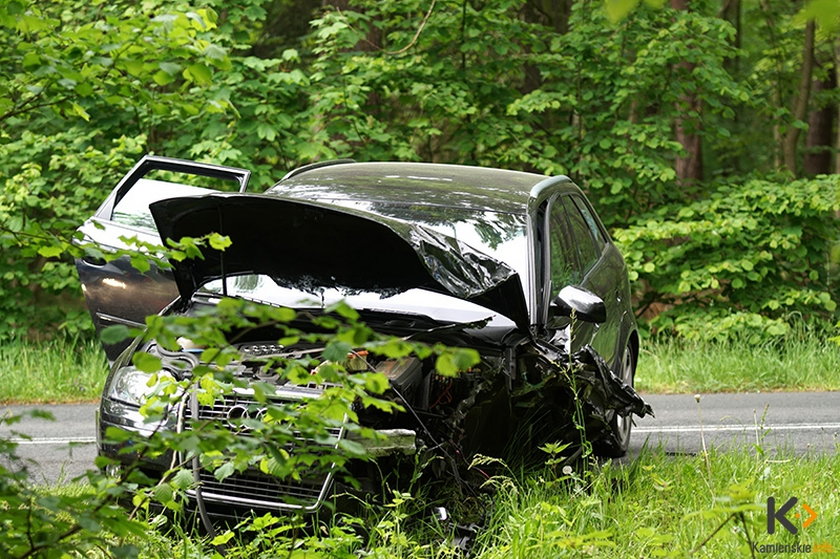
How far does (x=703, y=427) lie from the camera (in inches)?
305

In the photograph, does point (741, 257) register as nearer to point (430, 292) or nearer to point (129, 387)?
point (430, 292)

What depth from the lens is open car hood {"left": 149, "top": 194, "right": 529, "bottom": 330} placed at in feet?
15.4

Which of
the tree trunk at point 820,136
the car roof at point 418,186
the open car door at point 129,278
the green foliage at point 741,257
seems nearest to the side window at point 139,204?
the open car door at point 129,278

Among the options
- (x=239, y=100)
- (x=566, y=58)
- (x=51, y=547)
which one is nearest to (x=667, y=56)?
(x=566, y=58)

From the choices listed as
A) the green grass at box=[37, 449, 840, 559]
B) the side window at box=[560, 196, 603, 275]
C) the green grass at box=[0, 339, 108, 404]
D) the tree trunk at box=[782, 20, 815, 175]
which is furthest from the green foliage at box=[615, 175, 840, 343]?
the green grass at box=[37, 449, 840, 559]

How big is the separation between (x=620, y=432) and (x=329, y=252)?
232 centimetres

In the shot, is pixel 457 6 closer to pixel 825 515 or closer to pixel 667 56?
pixel 667 56

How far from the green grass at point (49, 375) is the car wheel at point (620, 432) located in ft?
16.6

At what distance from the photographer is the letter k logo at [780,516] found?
4.30 meters

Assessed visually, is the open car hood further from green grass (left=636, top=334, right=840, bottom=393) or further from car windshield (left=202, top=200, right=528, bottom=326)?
green grass (left=636, top=334, right=840, bottom=393)

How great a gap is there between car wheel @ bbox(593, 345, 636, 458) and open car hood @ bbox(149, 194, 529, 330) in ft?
3.56

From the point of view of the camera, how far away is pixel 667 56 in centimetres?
1180

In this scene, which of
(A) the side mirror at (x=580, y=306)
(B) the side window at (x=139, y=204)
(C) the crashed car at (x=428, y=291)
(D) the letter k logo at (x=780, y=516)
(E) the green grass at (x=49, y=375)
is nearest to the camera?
(D) the letter k logo at (x=780, y=516)

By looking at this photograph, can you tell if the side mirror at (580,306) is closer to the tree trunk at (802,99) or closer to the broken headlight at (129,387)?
the broken headlight at (129,387)
